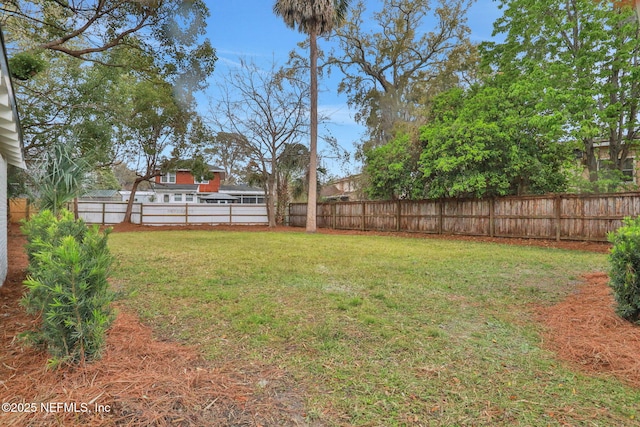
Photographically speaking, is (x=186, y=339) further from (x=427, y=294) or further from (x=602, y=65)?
(x=602, y=65)

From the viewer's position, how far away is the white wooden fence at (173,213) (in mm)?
19625

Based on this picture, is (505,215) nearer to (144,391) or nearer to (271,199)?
(271,199)

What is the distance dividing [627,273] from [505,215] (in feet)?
31.7

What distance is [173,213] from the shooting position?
20.9 metres

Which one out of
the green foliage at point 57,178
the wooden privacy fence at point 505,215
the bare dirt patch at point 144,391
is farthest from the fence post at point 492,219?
the green foliage at point 57,178

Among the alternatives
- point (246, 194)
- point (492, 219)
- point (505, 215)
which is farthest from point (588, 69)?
point (246, 194)

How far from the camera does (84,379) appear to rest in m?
2.12

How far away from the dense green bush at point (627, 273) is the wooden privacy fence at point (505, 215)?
776 centimetres

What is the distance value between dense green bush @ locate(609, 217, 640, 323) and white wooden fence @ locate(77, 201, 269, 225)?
20341mm

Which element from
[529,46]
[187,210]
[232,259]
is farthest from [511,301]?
[187,210]

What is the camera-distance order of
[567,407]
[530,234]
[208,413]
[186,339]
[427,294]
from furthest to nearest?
1. [530,234]
2. [427,294]
3. [186,339]
4. [567,407]
5. [208,413]

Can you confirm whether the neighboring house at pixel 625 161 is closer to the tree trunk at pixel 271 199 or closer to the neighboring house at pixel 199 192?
the tree trunk at pixel 271 199

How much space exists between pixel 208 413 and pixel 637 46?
14.9 m

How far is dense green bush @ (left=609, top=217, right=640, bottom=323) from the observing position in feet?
10.6
